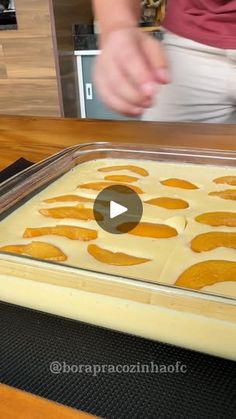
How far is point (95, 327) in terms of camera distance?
475 millimetres

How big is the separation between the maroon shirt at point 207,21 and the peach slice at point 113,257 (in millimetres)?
578

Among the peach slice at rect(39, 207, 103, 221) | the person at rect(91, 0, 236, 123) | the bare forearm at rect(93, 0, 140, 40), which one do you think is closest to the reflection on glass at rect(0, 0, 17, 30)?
the person at rect(91, 0, 236, 123)

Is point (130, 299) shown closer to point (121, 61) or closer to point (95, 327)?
point (95, 327)

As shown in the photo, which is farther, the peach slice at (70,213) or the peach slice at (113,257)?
the peach slice at (70,213)

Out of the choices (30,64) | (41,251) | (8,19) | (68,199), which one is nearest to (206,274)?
(41,251)

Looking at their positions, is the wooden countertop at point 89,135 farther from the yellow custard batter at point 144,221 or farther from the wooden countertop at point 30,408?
the wooden countertop at point 30,408

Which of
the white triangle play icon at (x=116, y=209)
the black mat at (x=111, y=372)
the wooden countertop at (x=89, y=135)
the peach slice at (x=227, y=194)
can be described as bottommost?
the black mat at (x=111, y=372)

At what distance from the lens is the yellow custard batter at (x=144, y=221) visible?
0.54m

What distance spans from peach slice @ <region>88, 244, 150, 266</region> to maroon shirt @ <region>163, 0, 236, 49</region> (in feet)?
1.90

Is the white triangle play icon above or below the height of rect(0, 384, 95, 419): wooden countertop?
above

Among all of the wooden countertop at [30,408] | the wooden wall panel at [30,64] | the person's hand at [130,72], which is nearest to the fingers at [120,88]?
the person's hand at [130,72]

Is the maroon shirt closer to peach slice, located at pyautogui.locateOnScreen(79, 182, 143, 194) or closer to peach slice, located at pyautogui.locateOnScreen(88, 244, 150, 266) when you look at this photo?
peach slice, located at pyautogui.locateOnScreen(79, 182, 143, 194)

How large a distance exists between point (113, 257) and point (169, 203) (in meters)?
0.17

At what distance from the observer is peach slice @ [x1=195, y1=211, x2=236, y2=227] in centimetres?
62
